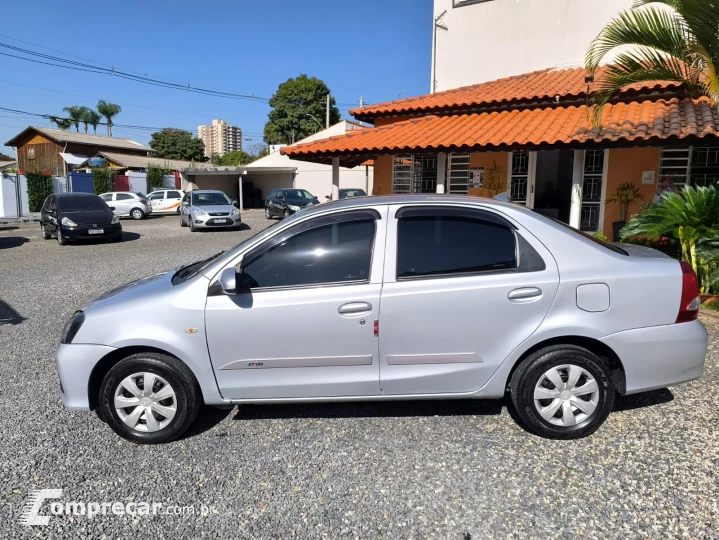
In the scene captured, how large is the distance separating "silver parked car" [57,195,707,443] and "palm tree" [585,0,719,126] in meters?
5.35

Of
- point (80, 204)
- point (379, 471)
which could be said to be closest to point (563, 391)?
point (379, 471)

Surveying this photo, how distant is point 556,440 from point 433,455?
34.4 inches

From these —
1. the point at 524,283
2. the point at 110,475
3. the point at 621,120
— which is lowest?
the point at 110,475

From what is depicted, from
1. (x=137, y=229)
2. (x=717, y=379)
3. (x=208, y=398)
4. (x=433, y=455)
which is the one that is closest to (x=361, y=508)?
(x=433, y=455)

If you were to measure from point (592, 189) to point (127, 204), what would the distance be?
22726 millimetres

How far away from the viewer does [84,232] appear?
1515 cm

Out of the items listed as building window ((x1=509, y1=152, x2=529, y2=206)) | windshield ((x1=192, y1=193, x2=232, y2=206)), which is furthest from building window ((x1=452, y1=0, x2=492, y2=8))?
windshield ((x1=192, y1=193, x2=232, y2=206))

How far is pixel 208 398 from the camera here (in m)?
3.46

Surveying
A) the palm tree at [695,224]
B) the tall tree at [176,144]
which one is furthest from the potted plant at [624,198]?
the tall tree at [176,144]

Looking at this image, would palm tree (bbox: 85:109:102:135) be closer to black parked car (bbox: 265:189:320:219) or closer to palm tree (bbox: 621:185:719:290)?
black parked car (bbox: 265:189:320:219)

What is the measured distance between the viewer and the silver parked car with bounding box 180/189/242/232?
18719 mm

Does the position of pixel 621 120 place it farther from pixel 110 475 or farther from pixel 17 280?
pixel 17 280

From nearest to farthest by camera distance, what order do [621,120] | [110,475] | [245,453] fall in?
1. [110,475]
2. [245,453]
3. [621,120]

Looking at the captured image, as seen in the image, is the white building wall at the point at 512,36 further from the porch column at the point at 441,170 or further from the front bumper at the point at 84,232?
the front bumper at the point at 84,232
